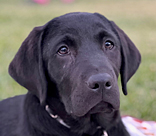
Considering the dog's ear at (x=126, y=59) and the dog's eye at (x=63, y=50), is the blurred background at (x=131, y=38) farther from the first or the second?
the dog's eye at (x=63, y=50)

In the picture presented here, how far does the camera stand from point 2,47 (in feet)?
30.2

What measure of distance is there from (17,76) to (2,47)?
254 inches

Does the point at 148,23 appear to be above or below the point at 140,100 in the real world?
below

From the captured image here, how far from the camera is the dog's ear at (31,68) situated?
295 cm

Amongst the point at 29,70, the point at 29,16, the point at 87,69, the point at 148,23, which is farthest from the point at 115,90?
the point at 29,16

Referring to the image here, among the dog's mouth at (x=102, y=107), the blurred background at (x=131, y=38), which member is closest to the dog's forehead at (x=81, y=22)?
the dog's mouth at (x=102, y=107)

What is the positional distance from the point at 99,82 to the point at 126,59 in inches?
34.8

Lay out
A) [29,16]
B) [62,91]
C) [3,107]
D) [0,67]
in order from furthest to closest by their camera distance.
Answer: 1. [29,16]
2. [0,67]
3. [3,107]
4. [62,91]

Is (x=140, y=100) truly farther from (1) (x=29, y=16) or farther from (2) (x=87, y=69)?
(1) (x=29, y=16)

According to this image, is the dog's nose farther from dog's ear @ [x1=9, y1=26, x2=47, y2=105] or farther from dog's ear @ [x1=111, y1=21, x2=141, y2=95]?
dog's ear @ [x1=111, y1=21, x2=141, y2=95]

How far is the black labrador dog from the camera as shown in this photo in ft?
9.32

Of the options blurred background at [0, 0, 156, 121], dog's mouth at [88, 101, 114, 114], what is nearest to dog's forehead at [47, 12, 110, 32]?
dog's mouth at [88, 101, 114, 114]

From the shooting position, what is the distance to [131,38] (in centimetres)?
1143

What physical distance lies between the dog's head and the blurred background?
6.03 feet
